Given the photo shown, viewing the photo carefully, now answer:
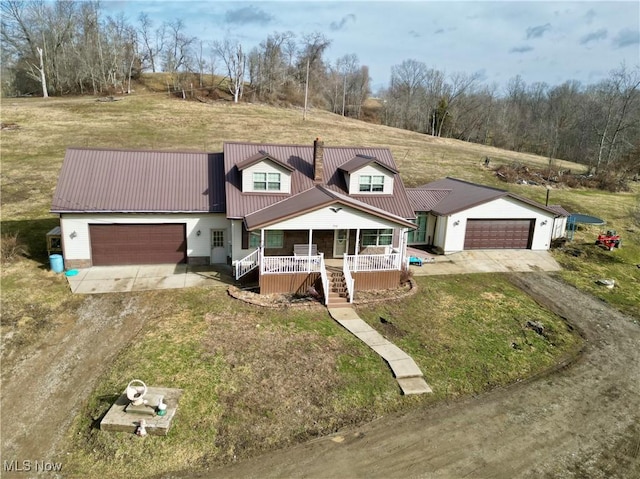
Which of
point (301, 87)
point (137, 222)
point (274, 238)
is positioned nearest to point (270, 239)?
point (274, 238)

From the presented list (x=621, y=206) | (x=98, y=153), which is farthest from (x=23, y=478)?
(x=621, y=206)

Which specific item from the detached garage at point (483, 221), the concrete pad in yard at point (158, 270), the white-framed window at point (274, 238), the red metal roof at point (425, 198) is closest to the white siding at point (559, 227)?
the detached garage at point (483, 221)

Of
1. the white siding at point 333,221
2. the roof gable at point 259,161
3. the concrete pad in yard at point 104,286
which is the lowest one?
the concrete pad in yard at point 104,286

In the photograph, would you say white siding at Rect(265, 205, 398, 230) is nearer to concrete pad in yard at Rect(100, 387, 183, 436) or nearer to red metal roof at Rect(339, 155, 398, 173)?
red metal roof at Rect(339, 155, 398, 173)

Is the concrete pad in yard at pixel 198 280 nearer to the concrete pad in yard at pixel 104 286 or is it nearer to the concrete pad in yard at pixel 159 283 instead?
the concrete pad in yard at pixel 159 283

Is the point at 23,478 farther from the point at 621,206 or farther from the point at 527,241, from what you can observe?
the point at 621,206
